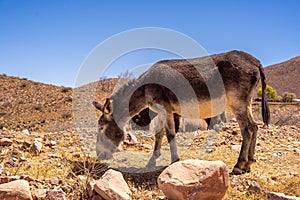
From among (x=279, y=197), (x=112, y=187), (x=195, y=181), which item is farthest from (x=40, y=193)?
(x=279, y=197)

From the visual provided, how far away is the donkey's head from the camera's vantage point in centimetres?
677

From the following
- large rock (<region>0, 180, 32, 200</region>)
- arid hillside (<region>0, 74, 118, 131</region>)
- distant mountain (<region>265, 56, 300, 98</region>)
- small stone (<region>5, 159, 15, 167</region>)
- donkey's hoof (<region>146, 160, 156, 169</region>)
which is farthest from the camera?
distant mountain (<region>265, 56, 300, 98</region>)

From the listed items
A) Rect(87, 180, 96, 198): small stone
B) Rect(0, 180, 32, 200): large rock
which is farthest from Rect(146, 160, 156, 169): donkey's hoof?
Rect(0, 180, 32, 200): large rock

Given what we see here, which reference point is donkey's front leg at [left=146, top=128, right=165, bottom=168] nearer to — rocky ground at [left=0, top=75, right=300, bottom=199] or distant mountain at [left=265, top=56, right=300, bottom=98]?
rocky ground at [left=0, top=75, right=300, bottom=199]

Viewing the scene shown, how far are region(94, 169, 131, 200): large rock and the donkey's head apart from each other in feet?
8.84

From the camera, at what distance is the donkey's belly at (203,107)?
6.37 m

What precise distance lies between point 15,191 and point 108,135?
344 cm

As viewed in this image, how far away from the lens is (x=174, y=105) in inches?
260

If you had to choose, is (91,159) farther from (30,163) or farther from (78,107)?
(78,107)

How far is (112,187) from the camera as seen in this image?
3.79m

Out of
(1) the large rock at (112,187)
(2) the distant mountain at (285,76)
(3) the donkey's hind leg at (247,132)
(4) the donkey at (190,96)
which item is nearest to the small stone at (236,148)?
(4) the donkey at (190,96)

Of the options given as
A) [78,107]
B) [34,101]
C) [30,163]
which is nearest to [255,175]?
[30,163]

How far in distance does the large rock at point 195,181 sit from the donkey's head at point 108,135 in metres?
2.98

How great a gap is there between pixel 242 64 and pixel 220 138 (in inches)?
149
